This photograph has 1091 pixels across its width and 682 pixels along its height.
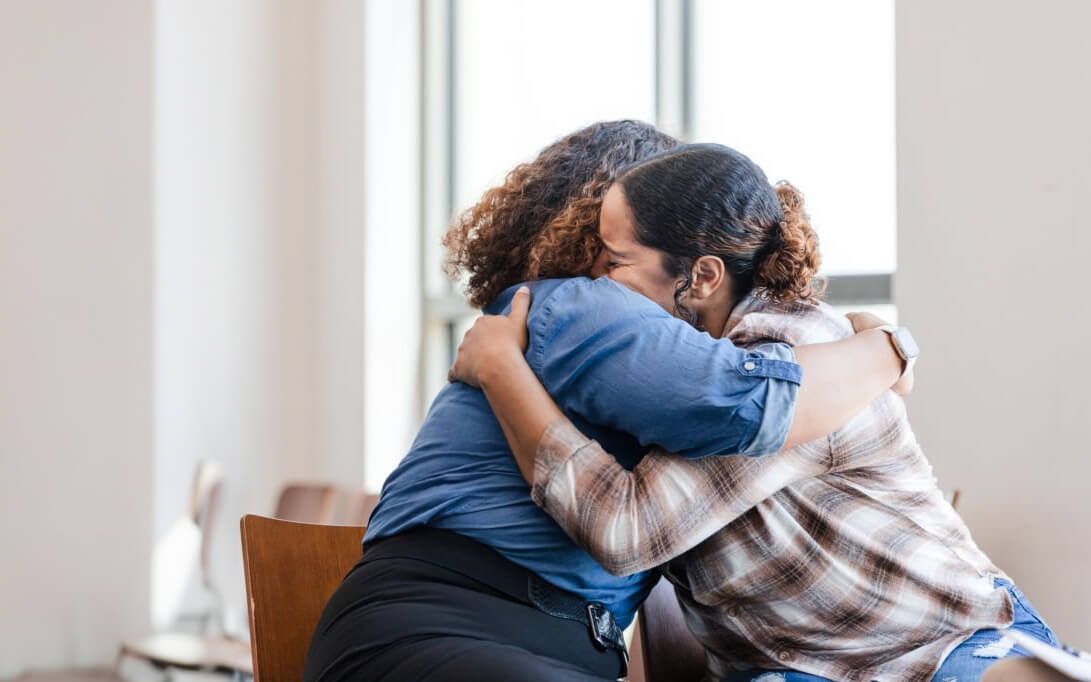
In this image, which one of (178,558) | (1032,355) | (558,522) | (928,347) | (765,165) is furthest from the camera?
(178,558)

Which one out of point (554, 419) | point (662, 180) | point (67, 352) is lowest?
point (67, 352)

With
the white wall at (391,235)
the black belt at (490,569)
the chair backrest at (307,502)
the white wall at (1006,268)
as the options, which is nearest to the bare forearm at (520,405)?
the black belt at (490,569)

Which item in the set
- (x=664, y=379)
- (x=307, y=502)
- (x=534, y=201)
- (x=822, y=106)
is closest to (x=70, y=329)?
(x=307, y=502)

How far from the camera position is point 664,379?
4.55 feet

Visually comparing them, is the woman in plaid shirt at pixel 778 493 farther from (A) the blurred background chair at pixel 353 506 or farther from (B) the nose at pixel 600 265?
(A) the blurred background chair at pixel 353 506

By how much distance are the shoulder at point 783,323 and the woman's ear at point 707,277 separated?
0.17ft

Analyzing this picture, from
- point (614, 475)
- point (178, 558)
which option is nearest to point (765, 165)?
point (614, 475)

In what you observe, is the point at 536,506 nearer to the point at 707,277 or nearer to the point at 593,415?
the point at 593,415

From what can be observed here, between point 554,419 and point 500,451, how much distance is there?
98 millimetres

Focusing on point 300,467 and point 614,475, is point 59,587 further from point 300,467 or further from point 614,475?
point 614,475

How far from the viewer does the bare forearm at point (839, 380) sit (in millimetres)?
1443

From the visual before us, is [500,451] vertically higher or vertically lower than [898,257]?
lower

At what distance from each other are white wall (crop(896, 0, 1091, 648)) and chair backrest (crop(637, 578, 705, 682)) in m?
0.90

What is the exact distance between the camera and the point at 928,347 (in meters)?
2.69
